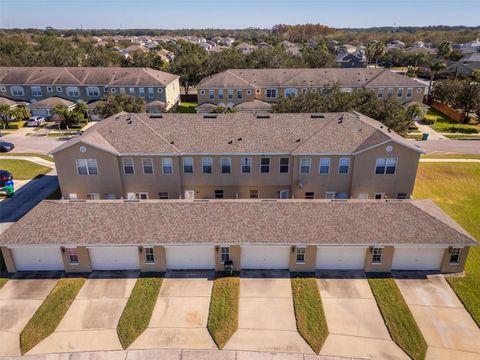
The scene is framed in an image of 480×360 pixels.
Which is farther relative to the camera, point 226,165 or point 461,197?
point 461,197

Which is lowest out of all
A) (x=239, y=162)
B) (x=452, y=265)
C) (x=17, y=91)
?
(x=452, y=265)

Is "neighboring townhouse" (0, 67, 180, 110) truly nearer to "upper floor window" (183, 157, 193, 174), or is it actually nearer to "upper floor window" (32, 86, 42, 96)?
"upper floor window" (32, 86, 42, 96)

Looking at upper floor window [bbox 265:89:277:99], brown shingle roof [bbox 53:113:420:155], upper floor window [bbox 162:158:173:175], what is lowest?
upper floor window [bbox 162:158:173:175]

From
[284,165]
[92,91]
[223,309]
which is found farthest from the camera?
[92,91]

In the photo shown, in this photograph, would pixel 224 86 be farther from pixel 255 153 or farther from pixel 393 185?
pixel 393 185

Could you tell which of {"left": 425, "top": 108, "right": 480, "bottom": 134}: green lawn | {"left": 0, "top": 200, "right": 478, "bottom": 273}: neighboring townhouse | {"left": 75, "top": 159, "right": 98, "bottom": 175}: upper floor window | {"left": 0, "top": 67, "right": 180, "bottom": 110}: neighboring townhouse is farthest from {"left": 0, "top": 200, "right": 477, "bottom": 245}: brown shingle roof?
{"left": 0, "top": 67, "right": 180, "bottom": 110}: neighboring townhouse

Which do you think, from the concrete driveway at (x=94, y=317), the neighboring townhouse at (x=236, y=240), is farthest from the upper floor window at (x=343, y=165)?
the concrete driveway at (x=94, y=317)

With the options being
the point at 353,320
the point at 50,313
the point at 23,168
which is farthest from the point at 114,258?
the point at 23,168

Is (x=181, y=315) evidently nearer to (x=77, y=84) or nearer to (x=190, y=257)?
(x=190, y=257)
